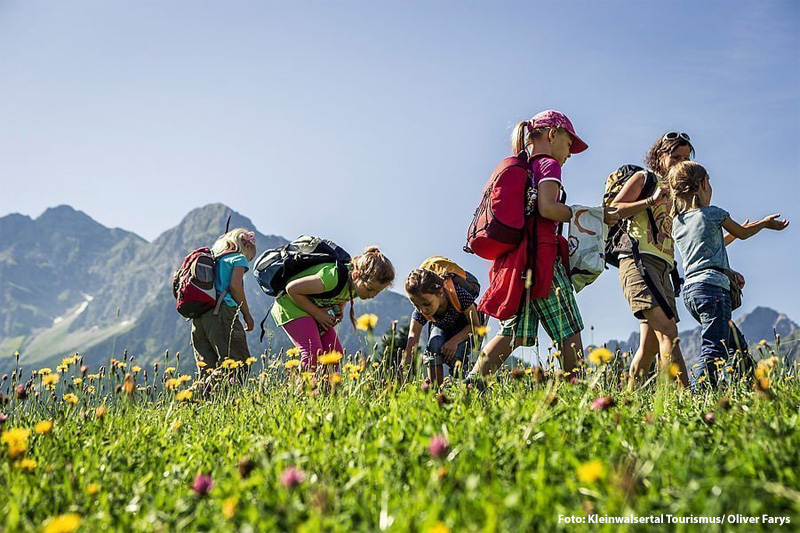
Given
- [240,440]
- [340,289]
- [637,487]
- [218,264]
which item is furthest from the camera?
[218,264]

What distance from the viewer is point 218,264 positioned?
24.9 ft

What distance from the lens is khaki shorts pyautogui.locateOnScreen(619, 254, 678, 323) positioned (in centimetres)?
532

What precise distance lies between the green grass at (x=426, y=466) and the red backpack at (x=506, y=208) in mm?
1543

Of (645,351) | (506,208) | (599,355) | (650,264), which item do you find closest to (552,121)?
(506,208)

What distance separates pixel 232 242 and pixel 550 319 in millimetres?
4510

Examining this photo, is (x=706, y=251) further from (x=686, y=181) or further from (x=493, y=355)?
(x=493, y=355)

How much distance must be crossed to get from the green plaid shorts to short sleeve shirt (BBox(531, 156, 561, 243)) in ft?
1.04

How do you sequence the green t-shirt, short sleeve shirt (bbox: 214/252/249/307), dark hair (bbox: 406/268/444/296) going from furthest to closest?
short sleeve shirt (bbox: 214/252/249/307), the green t-shirt, dark hair (bbox: 406/268/444/296)

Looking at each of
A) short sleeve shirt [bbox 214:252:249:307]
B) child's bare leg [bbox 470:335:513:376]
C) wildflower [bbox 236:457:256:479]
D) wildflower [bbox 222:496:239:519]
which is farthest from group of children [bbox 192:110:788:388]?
wildflower [bbox 222:496:239:519]

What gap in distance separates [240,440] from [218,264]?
467 cm

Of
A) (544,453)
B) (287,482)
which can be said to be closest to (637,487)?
(544,453)

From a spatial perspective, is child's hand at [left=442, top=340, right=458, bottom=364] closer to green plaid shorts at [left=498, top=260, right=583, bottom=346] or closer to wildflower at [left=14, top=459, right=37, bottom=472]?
green plaid shorts at [left=498, top=260, right=583, bottom=346]

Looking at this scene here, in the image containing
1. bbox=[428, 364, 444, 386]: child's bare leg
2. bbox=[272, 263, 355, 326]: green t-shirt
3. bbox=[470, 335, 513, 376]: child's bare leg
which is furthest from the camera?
bbox=[428, 364, 444, 386]: child's bare leg

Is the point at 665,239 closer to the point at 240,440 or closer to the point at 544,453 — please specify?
the point at 544,453
